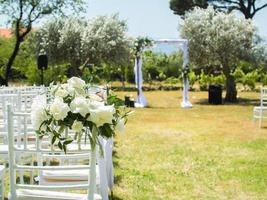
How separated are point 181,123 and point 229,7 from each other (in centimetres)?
1666

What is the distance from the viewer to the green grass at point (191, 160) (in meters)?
5.42

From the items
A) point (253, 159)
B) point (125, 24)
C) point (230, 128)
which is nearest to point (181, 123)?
point (230, 128)

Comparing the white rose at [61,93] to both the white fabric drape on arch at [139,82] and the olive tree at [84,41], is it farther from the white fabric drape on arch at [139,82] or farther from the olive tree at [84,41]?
the olive tree at [84,41]

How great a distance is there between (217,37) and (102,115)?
1623 cm

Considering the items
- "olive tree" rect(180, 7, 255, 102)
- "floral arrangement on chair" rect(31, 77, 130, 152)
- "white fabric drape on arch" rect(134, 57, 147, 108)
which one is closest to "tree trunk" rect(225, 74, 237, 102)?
"olive tree" rect(180, 7, 255, 102)

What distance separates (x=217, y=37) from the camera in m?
18.3

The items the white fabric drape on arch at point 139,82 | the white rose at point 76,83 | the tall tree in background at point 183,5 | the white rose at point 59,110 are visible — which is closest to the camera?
the white rose at point 59,110

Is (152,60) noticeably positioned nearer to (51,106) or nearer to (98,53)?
(98,53)

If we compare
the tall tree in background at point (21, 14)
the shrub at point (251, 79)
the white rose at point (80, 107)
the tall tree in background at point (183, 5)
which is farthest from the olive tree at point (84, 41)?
the white rose at point (80, 107)

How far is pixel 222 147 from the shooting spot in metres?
8.29

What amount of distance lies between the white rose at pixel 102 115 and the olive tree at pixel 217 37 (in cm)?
1605

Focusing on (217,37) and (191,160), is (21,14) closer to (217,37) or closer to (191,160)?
(217,37)

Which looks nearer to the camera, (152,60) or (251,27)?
(251,27)

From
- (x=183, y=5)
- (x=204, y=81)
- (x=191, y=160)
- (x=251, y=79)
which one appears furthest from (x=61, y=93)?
(x=183, y=5)
